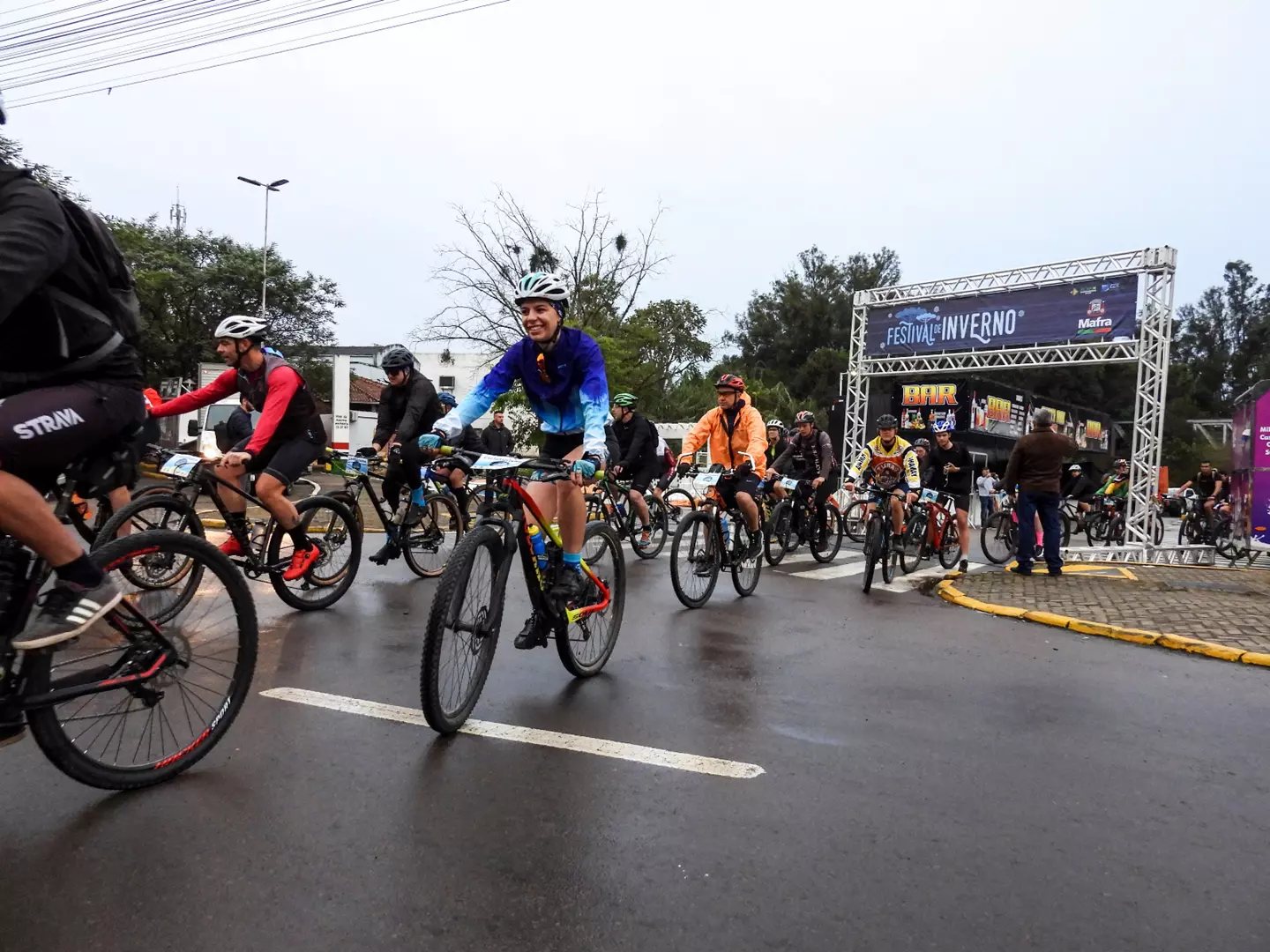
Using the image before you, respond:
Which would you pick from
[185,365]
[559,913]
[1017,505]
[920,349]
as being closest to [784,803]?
[559,913]

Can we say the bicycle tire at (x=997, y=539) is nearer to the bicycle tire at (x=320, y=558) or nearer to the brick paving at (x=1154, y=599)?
the brick paving at (x=1154, y=599)

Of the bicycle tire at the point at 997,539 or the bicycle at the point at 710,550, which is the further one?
the bicycle tire at the point at 997,539

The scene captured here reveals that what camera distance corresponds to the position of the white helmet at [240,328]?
18.4ft

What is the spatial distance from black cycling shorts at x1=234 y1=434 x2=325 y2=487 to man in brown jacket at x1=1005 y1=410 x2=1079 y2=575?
7799mm

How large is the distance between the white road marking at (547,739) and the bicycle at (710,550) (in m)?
3.21

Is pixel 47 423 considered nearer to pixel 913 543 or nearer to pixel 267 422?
Result: pixel 267 422

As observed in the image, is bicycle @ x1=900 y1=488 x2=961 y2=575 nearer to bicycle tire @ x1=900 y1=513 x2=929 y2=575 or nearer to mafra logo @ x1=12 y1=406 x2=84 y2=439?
bicycle tire @ x1=900 y1=513 x2=929 y2=575

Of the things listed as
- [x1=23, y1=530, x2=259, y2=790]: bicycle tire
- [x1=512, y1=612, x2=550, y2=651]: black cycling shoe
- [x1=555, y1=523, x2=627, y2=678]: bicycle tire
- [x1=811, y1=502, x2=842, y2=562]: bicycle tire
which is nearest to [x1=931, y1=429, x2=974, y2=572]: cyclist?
[x1=811, y1=502, x2=842, y2=562]: bicycle tire

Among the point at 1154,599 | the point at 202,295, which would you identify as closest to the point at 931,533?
the point at 1154,599

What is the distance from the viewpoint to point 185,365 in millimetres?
31422

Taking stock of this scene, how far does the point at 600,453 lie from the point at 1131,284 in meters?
15.8

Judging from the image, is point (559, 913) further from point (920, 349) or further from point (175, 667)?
point (920, 349)

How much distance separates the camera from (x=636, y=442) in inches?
430

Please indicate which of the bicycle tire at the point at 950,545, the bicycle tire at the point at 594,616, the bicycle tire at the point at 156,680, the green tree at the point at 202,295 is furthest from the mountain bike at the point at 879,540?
the green tree at the point at 202,295
